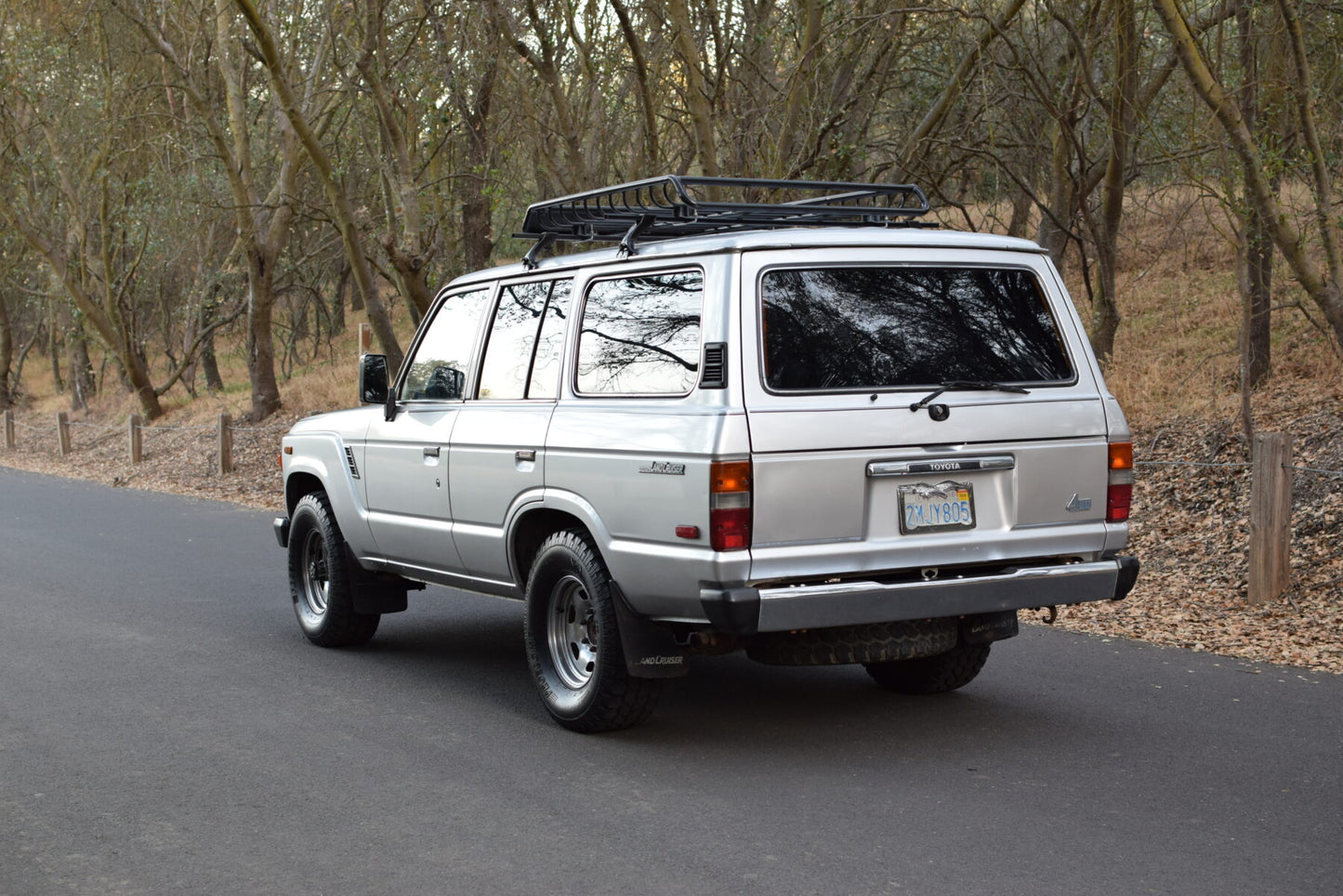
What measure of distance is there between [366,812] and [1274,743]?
3.72 m

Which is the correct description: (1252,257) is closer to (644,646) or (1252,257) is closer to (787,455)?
(787,455)

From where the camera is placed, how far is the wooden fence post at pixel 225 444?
70.5ft

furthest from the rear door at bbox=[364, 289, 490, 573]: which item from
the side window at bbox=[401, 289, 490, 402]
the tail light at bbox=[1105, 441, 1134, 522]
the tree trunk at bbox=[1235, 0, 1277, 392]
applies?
the tree trunk at bbox=[1235, 0, 1277, 392]

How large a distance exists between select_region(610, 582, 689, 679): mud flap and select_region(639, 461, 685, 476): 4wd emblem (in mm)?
560

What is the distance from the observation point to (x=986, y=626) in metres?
6.18

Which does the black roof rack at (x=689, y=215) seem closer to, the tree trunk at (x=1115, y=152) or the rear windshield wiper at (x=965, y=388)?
the rear windshield wiper at (x=965, y=388)

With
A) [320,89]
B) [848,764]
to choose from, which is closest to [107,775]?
[848,764]

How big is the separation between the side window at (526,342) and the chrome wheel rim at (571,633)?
92 cm

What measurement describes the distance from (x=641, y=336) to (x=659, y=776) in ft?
6.10

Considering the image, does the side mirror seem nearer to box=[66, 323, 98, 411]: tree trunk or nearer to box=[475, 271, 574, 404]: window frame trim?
box=[475, 271, 574, 404]: window frame trim

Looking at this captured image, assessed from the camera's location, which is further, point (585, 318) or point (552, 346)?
point (552, 346)

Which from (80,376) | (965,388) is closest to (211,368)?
(80,376)

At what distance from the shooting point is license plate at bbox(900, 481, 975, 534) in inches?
221

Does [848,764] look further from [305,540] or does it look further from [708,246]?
[305,540]
